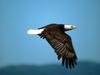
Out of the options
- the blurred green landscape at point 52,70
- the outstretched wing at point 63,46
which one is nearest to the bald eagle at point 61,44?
the outstretched wing at point 63,46

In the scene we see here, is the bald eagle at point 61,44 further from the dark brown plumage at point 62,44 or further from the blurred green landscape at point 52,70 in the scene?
the blurred green landscape at point 52,70

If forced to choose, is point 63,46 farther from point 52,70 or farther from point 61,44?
point 52,70

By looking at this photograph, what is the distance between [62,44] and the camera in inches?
106

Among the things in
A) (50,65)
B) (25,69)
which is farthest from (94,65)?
(25,69)

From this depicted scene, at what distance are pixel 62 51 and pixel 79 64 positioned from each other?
0.76 metres

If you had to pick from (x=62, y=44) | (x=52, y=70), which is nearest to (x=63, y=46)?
(x=62, y=44)

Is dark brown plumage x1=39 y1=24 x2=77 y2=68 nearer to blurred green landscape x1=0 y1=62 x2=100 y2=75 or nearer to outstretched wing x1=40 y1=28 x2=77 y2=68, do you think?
outstretched wing x1=40 y1=28 x2=77 y2=68

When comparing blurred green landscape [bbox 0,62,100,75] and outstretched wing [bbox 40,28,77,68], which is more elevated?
outstretched wing [bbox 40,28,77,68]

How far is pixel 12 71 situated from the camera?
3467 mm

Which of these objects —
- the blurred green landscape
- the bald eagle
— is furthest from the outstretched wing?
the blurred green landscape

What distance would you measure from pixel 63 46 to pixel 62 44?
18mm

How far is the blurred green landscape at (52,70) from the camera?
338 cm

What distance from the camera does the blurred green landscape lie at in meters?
3.38

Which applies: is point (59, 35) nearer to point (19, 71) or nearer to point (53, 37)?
point (53, 37)
